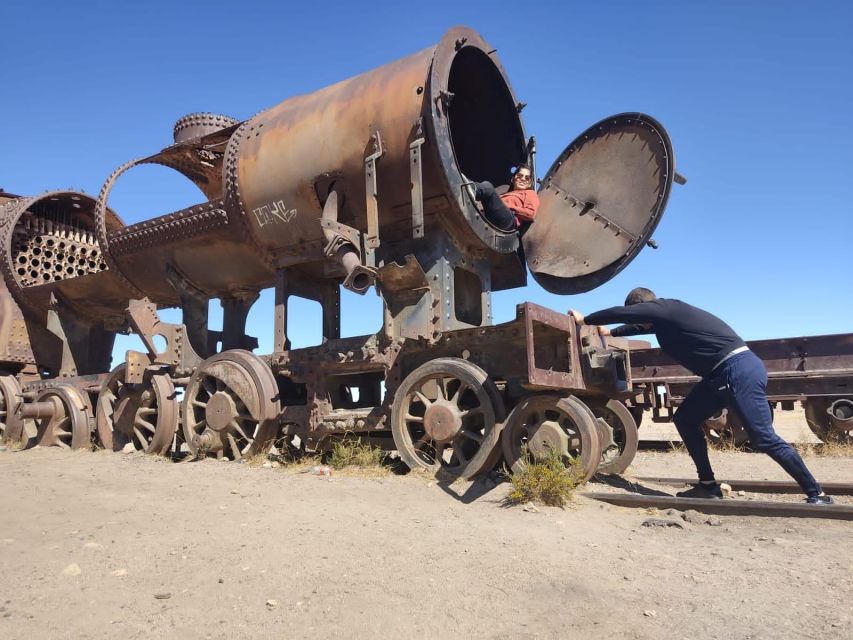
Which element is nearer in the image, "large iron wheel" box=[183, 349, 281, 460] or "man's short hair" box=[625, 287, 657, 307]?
"man's short hair" box=[625, 287, 657, 307]

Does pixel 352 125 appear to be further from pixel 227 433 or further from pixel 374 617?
pixel 374 617

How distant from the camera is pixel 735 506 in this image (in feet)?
13.5

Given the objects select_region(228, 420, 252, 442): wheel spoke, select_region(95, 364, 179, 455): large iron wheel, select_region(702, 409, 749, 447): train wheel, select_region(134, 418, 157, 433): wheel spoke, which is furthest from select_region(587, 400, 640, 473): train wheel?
select_region(134, 418, 157, 433): wheel spoke

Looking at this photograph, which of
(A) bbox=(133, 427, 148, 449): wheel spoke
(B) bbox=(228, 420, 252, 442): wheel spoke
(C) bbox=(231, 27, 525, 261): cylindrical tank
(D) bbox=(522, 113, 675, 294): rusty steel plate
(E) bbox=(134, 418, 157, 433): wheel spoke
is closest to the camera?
(C) bbox=(231, 27, 525, 261): cylindrical tank

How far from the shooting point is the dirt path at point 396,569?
240 centimetres

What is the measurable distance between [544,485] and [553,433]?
1.79 feet

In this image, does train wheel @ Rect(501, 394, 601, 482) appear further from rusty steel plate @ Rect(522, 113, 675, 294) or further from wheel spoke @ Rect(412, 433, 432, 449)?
rusty steel plate @ Rect(522, 113, 675, 294)

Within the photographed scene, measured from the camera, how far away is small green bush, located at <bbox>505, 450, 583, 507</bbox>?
435 centimetres

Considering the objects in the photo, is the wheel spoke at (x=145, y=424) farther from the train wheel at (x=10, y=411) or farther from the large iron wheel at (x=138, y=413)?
the train wheel at (x=10, y=411)

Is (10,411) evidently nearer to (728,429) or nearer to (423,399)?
(423,399)

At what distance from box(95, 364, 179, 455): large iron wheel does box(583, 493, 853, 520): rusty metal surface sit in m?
5.18

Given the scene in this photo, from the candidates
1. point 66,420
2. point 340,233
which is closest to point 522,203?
point 340,233

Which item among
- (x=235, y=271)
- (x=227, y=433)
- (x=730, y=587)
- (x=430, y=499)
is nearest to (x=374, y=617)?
(x=730, y=587)

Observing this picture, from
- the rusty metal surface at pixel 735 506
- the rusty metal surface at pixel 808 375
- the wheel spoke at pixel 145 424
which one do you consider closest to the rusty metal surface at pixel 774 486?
the rusty metal surface at pixel 735 506
